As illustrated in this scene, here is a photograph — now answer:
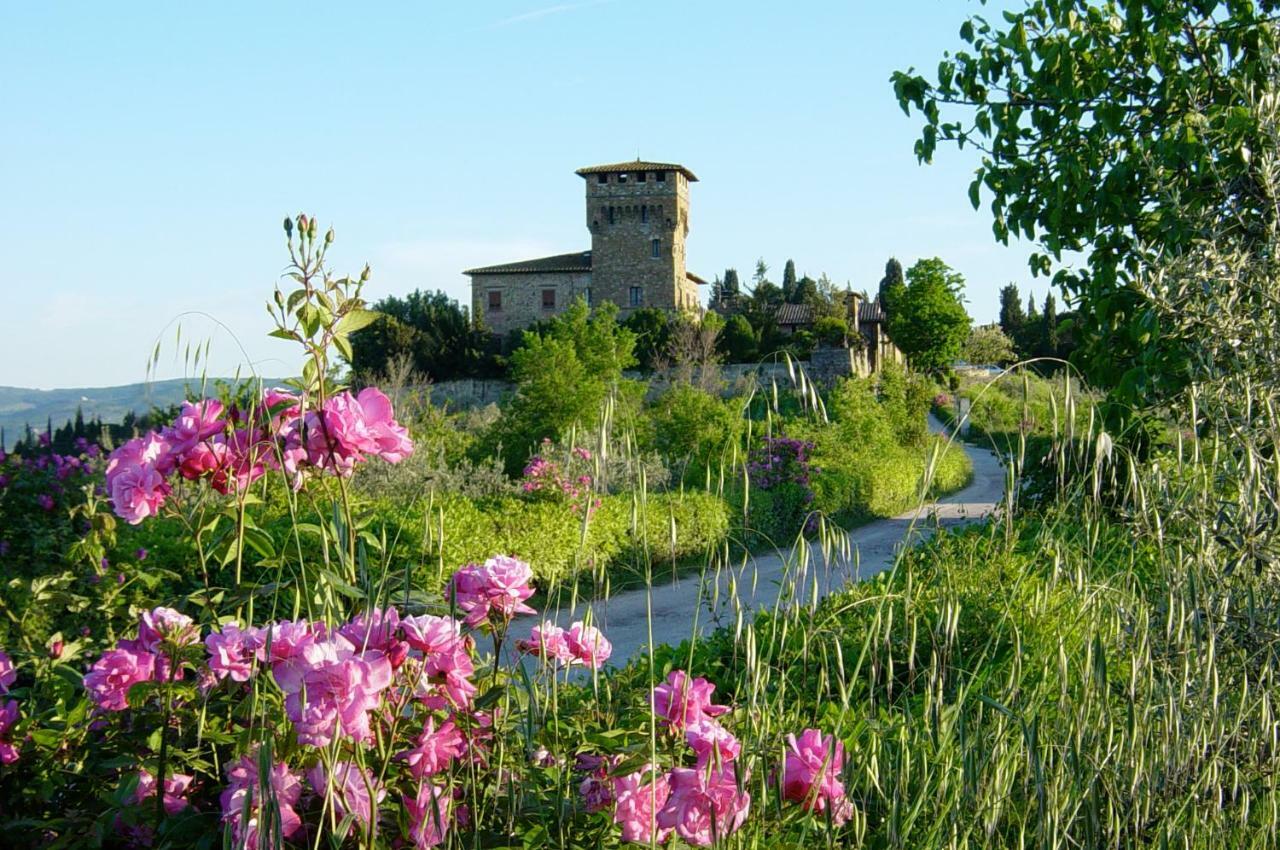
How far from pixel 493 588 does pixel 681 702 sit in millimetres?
414

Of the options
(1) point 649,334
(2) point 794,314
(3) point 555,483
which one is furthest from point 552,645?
(2) point 794,314

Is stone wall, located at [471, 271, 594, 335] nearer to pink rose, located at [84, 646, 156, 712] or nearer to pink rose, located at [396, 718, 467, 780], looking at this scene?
pink rose, located at [84, 646, 156, 712]

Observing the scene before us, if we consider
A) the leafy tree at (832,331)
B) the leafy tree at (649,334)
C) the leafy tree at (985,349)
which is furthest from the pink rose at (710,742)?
the leafy tree at (985,349)

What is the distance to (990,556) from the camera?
19.2ft

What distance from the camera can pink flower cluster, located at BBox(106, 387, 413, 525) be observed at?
6.42 ft

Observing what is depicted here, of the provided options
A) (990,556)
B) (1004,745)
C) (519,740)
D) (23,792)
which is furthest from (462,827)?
(990,556)

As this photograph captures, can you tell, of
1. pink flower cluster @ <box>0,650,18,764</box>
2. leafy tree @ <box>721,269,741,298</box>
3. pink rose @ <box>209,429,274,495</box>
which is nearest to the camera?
pink rose @ <box>209,429,274,495</box>

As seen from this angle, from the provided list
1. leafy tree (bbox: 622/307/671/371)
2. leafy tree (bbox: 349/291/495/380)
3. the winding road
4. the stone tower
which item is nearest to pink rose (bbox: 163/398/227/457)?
the winding road

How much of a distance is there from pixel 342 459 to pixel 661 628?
6118mm

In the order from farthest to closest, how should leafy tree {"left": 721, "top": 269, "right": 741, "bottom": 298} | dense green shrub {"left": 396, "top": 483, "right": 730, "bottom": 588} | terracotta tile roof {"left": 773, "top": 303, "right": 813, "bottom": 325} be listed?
1. leafy tree {"left": 721, "top": 269, "right": 741, "bottom": 298}
2. terracotta tile roof {"left": 773, "top": 303, "right": 813, "bottom": 325}
3. dense green shrub {"left": 396, "top": 483, "right": 730, "bottom": 588}

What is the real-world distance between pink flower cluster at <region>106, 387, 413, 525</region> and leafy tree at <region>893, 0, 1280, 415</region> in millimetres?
4641

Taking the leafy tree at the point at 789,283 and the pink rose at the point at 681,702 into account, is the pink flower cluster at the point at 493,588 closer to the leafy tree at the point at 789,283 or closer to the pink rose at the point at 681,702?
the pink rose at the point at 681,702

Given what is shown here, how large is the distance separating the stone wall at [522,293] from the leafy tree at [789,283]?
12028mm

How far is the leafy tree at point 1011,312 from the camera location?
2312 inches
